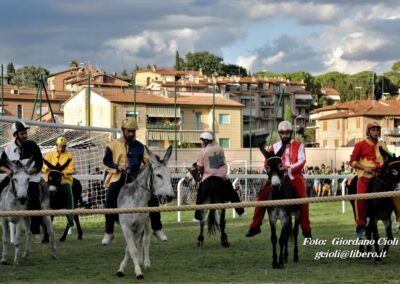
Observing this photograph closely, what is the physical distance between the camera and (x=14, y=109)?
135 feet

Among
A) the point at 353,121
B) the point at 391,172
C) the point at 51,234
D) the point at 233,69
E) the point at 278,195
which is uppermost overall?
the point at 233,69

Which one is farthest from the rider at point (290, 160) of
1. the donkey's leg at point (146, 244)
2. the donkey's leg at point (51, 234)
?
the donkey's leg at point (51, 234)

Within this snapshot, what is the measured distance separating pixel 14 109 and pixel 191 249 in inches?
1087

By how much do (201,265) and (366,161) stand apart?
128 inches

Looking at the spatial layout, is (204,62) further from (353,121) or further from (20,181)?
(20,181)

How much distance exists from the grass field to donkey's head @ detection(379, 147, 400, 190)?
1.29 m

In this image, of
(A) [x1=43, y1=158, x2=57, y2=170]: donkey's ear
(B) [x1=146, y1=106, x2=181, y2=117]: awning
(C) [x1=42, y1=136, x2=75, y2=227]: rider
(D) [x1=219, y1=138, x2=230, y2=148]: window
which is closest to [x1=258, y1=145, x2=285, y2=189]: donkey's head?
(A) [x1=43, y1=158, x2=57, y2=170]: donkey's ear

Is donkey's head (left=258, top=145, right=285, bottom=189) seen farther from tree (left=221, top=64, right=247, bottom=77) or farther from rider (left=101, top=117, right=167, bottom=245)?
tree (left=221, top=64, right=247, bottom=77)

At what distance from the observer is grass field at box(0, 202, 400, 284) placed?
37.3ft

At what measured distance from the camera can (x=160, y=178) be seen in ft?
36.9

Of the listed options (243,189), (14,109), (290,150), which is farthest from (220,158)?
(14,109)

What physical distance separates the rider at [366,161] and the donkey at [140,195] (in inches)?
143

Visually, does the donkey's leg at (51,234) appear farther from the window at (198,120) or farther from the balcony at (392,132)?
the balcony at (392,132)

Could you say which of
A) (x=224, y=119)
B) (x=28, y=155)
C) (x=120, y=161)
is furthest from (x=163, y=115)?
(x=120, y=161)
